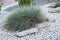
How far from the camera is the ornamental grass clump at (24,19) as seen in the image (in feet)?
16.5

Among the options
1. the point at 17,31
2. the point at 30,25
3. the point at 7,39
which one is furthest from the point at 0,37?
the point at 30,25

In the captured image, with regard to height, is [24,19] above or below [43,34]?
above

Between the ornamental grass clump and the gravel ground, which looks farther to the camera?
the ornamental grass clump

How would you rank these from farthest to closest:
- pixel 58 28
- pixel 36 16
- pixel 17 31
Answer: pixel 36 16
pixel 17 31
pixel 58 28

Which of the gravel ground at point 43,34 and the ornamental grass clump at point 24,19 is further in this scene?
the ornamental grass clump at point 24,19

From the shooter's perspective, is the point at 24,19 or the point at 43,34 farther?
the point at 24,19

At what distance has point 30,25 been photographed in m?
5.07

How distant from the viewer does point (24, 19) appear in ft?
16.9

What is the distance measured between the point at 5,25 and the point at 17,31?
643 mm

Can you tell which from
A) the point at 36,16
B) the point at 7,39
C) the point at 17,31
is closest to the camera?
the point at 7,39

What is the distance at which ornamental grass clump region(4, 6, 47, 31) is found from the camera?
5035 mm

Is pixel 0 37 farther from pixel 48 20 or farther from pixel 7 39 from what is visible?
pixel 48 20

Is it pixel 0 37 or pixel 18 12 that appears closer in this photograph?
pixel 0 37

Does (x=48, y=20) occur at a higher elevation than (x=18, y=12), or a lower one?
lower
